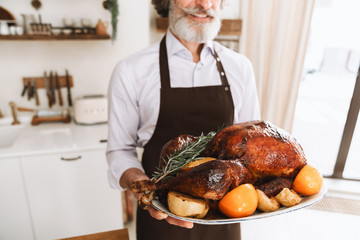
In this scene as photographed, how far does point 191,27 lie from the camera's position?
3.23 feet

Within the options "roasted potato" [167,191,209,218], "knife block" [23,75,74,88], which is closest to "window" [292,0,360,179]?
"roasted potato" [167,191,209,218]

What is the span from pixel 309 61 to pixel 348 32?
45 cm

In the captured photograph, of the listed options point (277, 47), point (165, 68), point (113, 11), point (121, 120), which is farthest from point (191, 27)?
point (277, 47)

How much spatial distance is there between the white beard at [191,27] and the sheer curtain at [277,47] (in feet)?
4.91

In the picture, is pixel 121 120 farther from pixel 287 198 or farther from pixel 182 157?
pixel 287 198

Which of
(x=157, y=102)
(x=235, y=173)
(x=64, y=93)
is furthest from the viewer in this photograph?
(x=64, y=93)

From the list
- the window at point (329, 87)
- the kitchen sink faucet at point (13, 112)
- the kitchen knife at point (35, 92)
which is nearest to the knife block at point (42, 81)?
the kitchen knife at point (35, 92)

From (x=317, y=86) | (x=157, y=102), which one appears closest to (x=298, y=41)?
(x=157, y=102)

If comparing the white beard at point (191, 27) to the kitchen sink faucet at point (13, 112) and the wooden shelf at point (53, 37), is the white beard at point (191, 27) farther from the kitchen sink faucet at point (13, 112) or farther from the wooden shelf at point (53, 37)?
the kitchen sink faucet at point (13, 112)

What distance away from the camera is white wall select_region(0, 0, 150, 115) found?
80.1 inches

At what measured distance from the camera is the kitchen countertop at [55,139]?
165 cm

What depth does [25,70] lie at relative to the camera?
2.11 m

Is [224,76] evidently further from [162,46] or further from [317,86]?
[317,86]

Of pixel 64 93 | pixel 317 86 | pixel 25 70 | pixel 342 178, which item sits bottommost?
pixel 342 178
